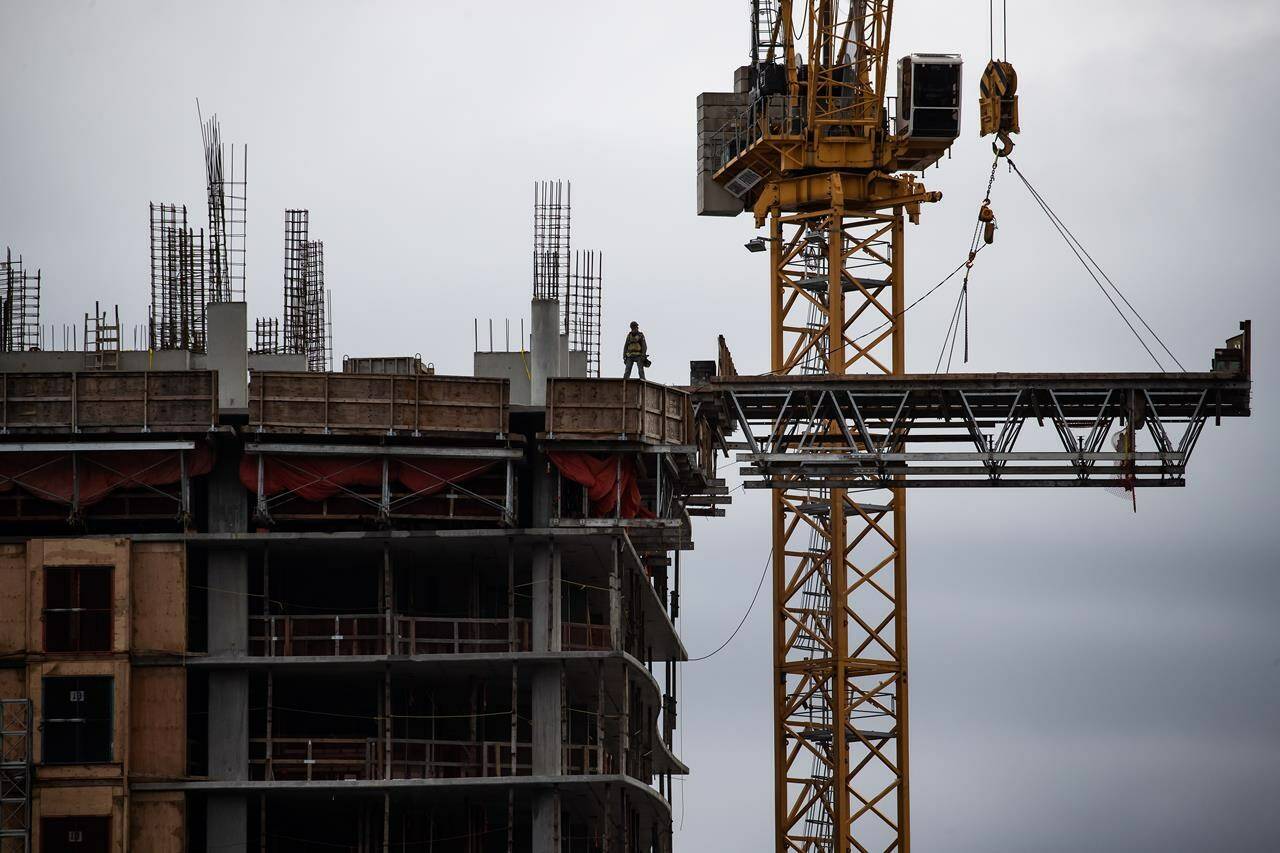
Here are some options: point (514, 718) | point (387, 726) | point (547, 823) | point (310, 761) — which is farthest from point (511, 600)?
point (310, 761)

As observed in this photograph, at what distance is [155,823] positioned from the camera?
68.2m

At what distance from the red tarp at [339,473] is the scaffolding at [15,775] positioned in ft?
26.9

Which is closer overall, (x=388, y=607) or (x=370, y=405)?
(x=370, y=405)

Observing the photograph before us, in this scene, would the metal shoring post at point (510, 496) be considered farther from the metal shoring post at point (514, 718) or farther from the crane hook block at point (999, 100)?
the crane hook block at point (999, 100)

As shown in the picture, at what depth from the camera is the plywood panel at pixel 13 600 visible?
6844 centimetres

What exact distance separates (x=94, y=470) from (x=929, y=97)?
91.3 feet

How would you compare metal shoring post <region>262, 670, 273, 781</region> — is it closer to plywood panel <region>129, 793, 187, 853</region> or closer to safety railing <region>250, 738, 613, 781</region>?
safety railing <region>250, 738, 613, 781</region>

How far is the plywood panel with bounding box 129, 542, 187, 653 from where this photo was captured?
68.8 m

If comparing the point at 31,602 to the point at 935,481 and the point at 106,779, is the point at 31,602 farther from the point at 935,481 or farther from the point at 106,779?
the point at 935,481

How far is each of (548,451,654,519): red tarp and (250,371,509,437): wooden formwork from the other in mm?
1867

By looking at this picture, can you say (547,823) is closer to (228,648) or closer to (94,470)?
(228,648)

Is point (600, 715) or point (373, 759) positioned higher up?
point (600, 715)

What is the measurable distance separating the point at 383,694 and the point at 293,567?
4.59m

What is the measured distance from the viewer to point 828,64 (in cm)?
8481
